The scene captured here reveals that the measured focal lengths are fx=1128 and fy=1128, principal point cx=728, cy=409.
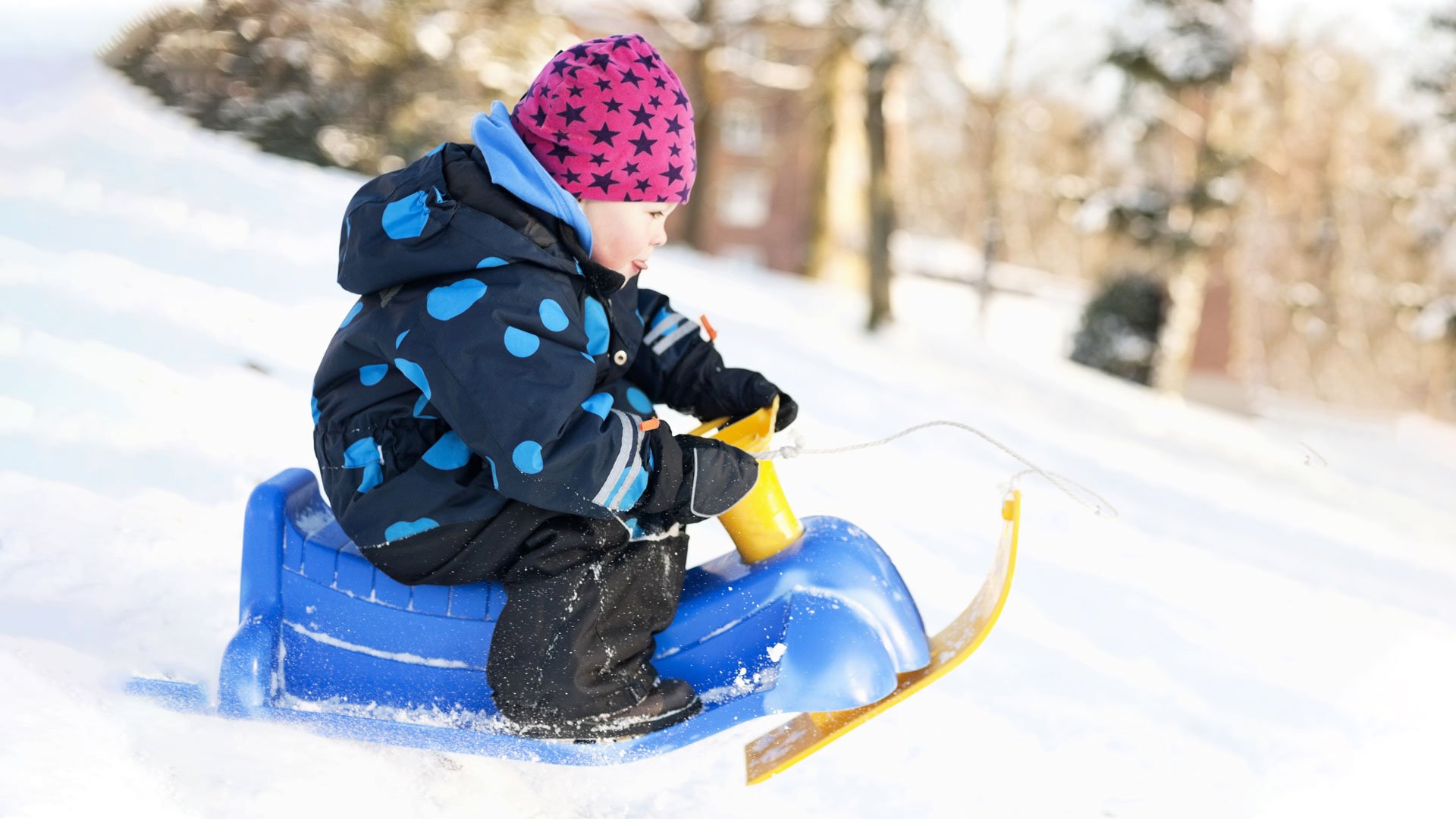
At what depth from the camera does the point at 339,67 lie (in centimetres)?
1005

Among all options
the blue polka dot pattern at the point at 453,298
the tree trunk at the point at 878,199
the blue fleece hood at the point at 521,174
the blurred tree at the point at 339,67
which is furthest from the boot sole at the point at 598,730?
the blurred tree at the point at 339,67

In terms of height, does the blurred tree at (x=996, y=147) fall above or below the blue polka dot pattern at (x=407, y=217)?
below

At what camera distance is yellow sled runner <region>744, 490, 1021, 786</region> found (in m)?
2.04

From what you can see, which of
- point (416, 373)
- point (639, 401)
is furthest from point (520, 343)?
point (639, 401)

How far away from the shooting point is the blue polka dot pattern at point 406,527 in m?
1.88

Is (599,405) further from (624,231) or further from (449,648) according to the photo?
(449,648)

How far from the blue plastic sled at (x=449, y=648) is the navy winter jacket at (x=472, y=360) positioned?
0.16 m

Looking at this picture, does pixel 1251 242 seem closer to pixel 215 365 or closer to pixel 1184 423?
pixel 1184 423

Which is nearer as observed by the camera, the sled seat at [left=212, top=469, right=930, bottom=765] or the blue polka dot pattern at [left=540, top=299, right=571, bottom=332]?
the blue polka dot pattern at [left=540, top=299, right=571, bottom=332]

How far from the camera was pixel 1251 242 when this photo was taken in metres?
16.2

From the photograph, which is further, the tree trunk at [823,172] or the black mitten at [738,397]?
the tree trunk at [823,172]

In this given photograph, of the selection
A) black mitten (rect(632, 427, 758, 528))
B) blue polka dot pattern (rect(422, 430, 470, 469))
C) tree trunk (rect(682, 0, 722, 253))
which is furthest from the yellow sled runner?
tree trunk (rect(682, 0, 722, 253))

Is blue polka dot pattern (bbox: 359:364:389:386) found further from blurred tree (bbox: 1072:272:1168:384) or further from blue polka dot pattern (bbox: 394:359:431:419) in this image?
blurred tree (bbox: 1072:272:1168:384)

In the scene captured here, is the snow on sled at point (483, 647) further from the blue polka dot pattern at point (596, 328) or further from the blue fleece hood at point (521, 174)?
the blue fleece hood at point (521, 174)
